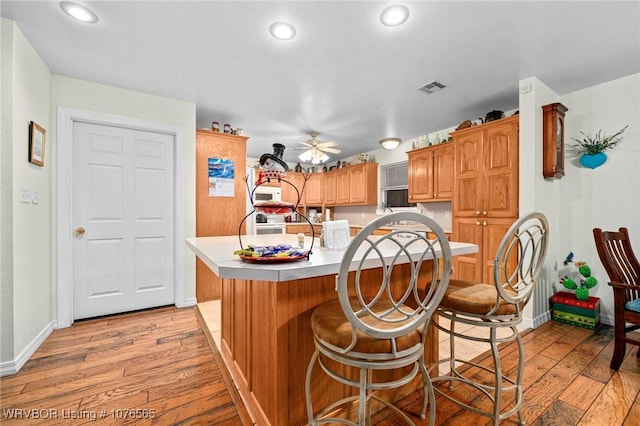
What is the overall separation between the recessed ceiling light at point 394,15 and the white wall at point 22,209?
2550mm

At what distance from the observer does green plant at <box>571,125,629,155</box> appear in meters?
2.73

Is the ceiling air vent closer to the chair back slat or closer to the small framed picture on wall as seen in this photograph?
the chair back slat

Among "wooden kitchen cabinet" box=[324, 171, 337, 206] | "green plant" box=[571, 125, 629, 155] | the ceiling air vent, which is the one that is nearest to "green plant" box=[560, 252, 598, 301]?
"green plant" box=[571, 125, 629, 155]

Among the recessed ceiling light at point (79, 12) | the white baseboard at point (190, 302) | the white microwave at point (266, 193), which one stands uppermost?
the recessed ceiling light at point (79, 12)

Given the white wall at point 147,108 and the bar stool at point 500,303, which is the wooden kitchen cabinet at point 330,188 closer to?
the white wall at point 147,108

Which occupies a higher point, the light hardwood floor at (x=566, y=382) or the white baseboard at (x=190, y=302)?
the white baseboard at (x=190, y=302)

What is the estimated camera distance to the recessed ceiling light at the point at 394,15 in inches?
70.4

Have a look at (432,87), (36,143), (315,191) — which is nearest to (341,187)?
(315,191)

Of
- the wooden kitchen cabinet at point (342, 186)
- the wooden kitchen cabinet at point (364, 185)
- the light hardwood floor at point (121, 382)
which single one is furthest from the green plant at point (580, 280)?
the wooden kitchen cabinet at point (342, 186)

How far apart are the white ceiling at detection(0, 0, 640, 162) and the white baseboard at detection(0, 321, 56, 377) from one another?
91.9 inches

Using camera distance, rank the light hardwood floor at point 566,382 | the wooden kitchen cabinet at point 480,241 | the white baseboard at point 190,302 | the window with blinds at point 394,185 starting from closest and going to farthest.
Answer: the light hardwood floor at point 566,382 < the wooden kitchen cabinet at point 480,241 < the white baseboard at point 190,302 < the window with blinds at point 394,185

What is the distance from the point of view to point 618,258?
213 centimetres

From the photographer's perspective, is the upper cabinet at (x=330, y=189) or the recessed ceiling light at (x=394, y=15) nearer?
the recessed ceiling light at (x=394, y=15)

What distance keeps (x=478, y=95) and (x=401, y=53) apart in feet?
4.38
